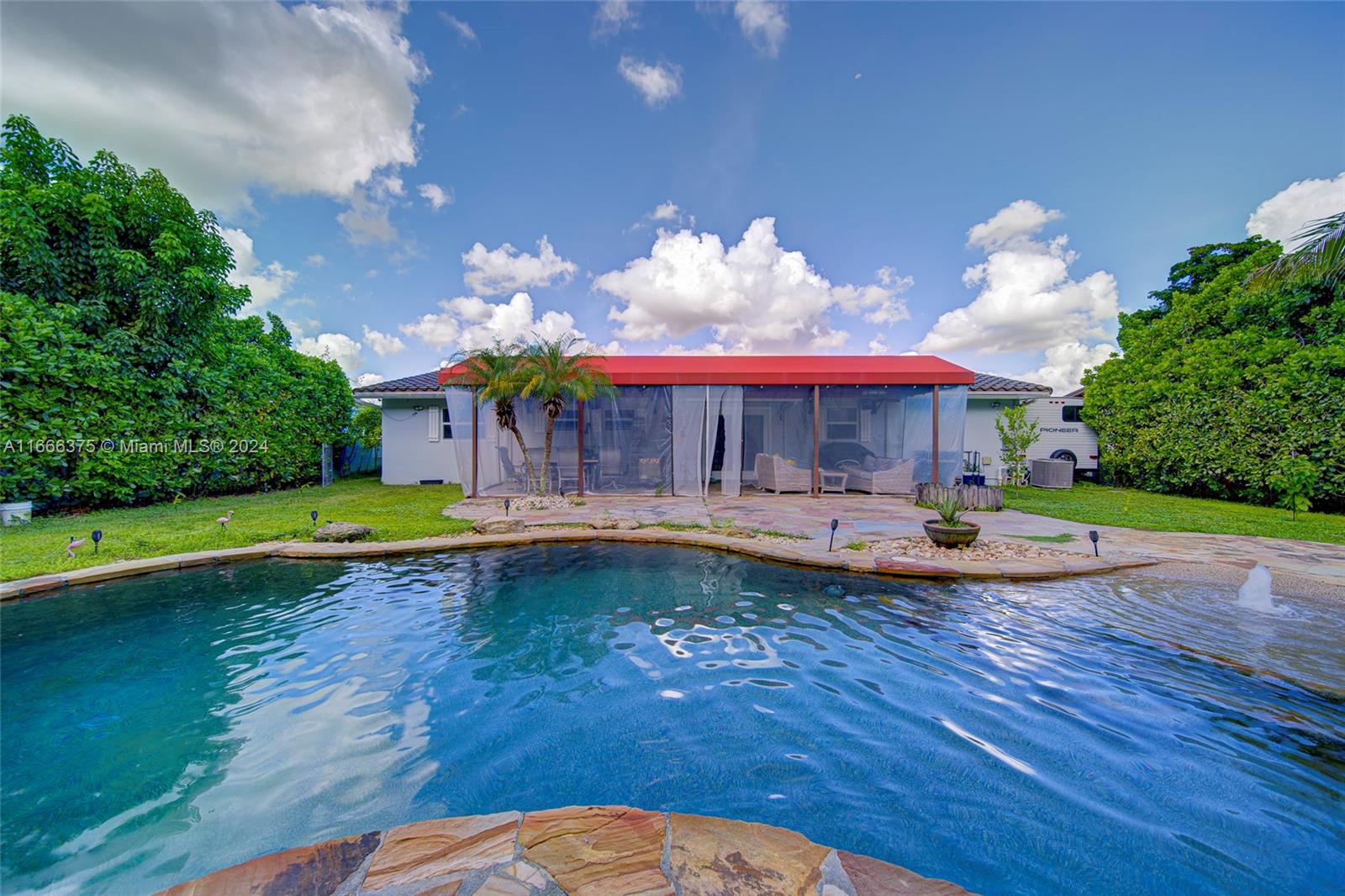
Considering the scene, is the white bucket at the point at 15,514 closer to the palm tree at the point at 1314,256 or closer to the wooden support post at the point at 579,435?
the wooden support post at the point at 579,435

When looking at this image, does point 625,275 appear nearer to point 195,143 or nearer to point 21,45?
point 195,143

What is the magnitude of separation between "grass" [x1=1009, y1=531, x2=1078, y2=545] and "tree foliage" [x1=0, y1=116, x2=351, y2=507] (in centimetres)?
1374

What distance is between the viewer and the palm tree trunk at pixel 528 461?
30.5 ft

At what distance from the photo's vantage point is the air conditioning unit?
12047 millimetres

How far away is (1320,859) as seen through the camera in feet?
5.71

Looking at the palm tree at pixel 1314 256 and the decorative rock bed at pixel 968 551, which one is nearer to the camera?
the decorative rock bed at pixel 968 551

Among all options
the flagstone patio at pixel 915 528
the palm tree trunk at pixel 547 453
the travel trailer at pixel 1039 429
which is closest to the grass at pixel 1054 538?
the flagstone patio at pixel 915 528

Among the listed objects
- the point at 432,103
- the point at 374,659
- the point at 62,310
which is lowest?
the point at 374,659

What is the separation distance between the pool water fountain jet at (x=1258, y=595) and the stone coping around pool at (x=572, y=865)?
4.75 metres

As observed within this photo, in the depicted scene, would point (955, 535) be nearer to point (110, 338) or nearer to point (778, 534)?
point (778, 534)

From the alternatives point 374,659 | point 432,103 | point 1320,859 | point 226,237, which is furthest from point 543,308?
point 1320,859

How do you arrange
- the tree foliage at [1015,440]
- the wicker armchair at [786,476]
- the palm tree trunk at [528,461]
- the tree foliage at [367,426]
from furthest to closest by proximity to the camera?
the tree foliage at [367,426] → the tree foliage at [1015,440] → the wicker armchair at [786,476] → the palm tree trunk at [528,461]

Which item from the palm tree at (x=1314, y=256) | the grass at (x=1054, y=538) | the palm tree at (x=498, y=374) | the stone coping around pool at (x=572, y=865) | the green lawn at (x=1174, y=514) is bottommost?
the stone coping around pool at (x=572, y=865)

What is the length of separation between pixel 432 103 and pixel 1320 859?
14.6 meters
